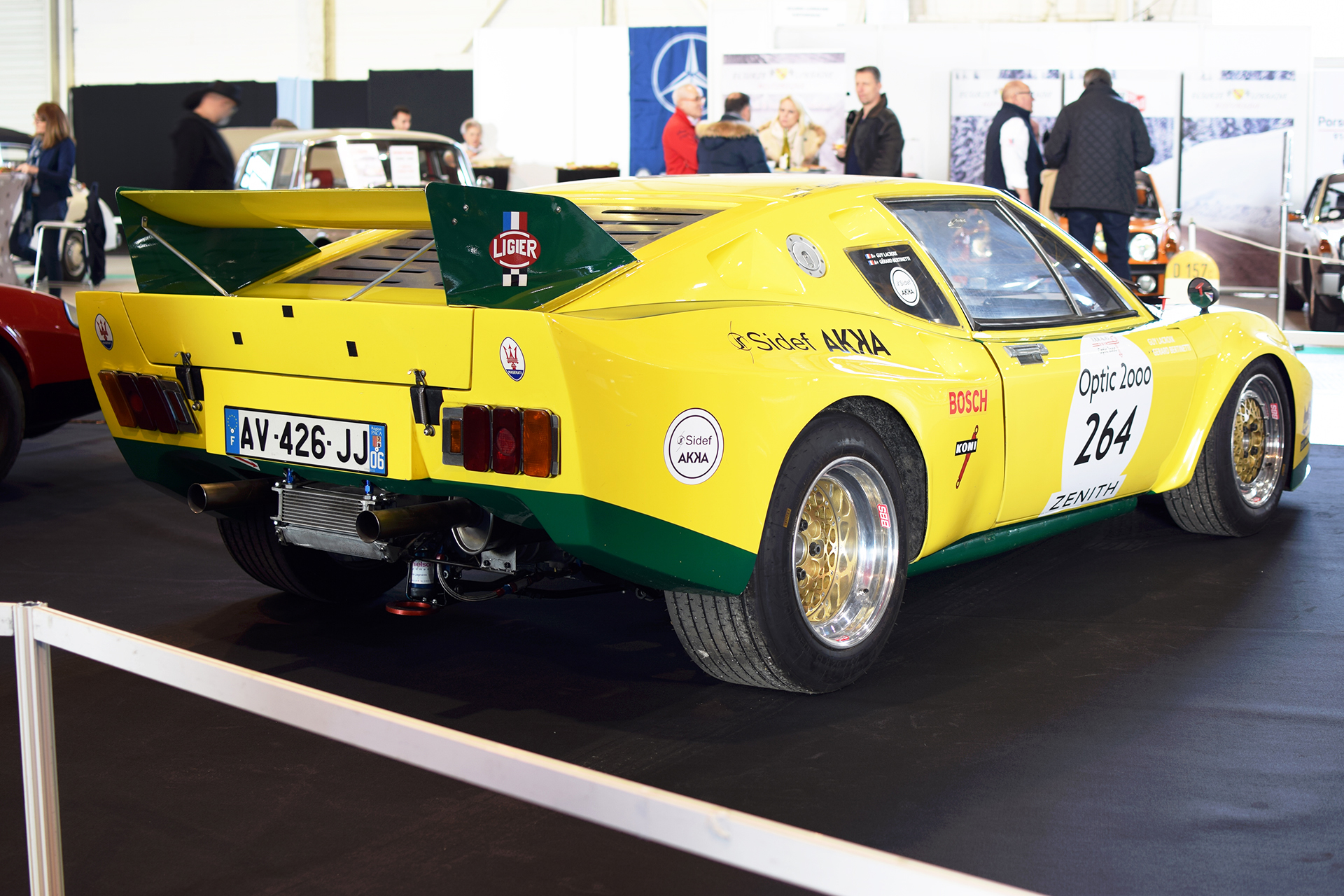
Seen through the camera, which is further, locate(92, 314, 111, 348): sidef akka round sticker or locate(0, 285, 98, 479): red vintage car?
locate(0, 285, 98, 479): red vintage car

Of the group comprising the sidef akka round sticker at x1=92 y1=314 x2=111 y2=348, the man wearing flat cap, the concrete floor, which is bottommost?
the concrete floor

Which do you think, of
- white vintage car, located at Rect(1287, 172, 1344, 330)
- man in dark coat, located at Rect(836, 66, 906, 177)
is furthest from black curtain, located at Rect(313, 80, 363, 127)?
white vintage car, located at Rect(1287, 172, 1344, 330)

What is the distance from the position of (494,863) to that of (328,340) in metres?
1.26

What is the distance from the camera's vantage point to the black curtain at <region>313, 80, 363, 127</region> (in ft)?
74.4

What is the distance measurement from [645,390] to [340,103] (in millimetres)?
21425

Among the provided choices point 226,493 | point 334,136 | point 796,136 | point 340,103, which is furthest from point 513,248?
point 340,103

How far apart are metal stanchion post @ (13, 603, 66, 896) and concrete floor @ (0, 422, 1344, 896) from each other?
0.30m

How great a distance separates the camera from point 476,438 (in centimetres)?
290

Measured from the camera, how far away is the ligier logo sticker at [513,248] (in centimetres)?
288

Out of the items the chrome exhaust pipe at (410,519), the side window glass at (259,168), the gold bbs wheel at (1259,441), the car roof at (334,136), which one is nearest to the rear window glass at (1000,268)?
the gold bbs wheel at (1259,441)

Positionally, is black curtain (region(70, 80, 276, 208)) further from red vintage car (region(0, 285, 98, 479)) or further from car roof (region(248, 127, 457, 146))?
red vintage car (region(0, 285, 98, 479))

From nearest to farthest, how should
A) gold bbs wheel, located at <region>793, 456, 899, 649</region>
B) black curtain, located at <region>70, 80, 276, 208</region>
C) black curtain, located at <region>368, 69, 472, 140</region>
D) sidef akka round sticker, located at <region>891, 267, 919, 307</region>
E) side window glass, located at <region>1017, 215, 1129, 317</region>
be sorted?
1. gold bbs wheel, located at <region>793, 456, 899, 649</region>
2. sidef akka round sticker, located at <region>891, 267, 919, 307</region>
3. side window glass, located at <region>1017, 215, 1129, 317</region>
4. black curtain, located at <region>368, 69, 472, 140</region>
5. black curtain, located at <region>70, 80, 276, 208</region>

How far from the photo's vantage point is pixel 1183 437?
456cm

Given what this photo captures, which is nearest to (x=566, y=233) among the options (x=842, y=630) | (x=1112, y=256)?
(x=842, y=630)
